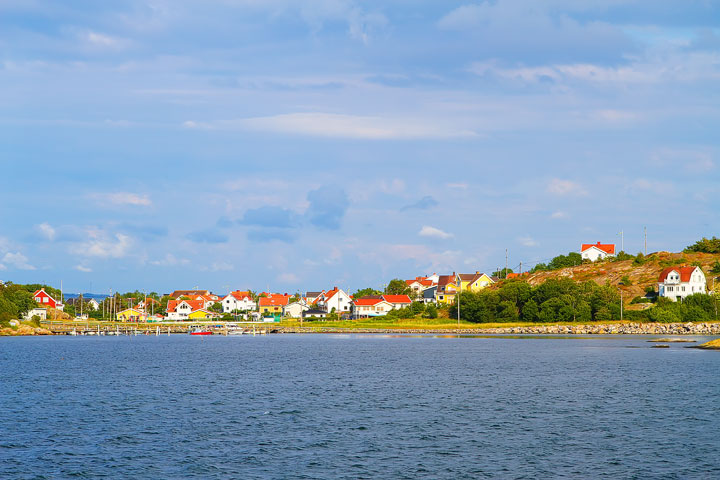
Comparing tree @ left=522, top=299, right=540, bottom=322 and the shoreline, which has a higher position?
tree @ left=522, top=299, right=540, bottom=322

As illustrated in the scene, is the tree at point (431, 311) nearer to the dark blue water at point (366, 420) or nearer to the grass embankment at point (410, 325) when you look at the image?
the grass embankment at point (410, 325)

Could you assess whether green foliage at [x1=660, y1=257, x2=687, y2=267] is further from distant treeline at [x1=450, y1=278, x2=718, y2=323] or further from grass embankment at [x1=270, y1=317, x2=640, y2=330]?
grass embankment at [x1=270, y1=317, x2=640, y2=330]

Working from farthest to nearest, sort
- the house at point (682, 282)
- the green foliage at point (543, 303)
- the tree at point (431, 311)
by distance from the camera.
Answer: the tree at point (431, 311) < the house at point (682, 282) < the green foliage at point (543, 303)

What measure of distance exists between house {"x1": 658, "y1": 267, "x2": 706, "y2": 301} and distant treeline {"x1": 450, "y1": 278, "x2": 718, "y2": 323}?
437cm

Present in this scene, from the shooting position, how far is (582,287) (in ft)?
551

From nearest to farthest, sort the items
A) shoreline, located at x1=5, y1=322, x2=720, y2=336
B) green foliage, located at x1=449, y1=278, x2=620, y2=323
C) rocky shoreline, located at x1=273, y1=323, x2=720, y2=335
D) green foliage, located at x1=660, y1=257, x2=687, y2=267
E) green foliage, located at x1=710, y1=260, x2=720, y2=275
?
rocky shoreline, located at x1=273, y1=323, x2=720, y2=335, shoreline, located at x1=5, y1=322, x2=720, y2=336, green foliage, located at x1=449, y1=278, x2=620, y2=323, green foliage, located at x1=710, y1=260, x2=720, y2=275, green foliage, located at x1=660, y1=257, x2=687, y2=267

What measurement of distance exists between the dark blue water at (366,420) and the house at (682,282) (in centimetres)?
8719

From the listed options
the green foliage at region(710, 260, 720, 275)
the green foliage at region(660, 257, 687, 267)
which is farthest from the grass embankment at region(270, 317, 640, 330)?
the green foliage at region(660, 257, 687, 267)

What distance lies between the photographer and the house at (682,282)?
6358 inches

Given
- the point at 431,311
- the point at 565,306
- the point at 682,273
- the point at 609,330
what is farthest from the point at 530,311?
the point at 682,273

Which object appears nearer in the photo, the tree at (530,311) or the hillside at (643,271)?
the tree at (530,311)

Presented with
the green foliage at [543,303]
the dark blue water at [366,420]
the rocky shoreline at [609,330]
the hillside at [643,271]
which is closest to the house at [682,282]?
the hillside at [643,271]

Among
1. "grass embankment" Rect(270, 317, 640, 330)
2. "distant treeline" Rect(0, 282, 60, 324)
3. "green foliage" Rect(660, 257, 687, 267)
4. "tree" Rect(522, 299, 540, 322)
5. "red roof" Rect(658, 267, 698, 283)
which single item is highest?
"green foliage" Rect(660, 257, 687, 267)

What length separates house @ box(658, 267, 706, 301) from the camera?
530 feet
